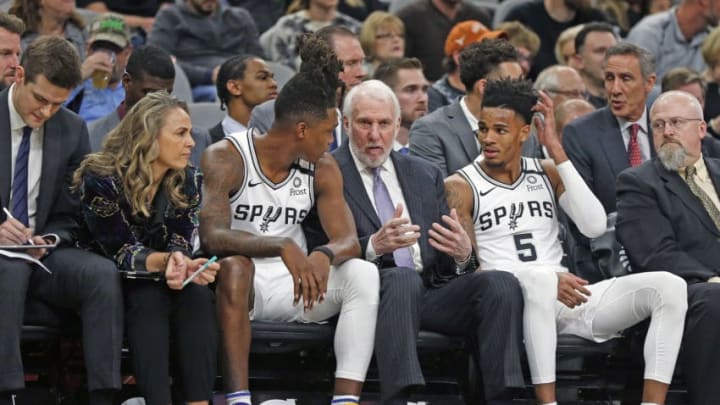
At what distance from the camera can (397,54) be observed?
380 inches

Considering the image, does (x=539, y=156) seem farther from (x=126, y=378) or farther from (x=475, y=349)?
(x=126, y=378)

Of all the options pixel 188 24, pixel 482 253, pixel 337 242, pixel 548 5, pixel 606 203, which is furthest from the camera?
pixel 548 5

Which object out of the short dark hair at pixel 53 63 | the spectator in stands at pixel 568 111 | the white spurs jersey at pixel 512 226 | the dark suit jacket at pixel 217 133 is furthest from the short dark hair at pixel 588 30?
the short dark hair at pixel 53 63

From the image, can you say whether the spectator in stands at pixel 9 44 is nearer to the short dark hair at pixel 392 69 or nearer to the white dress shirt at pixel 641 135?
the short dark hair at pixel 392 69

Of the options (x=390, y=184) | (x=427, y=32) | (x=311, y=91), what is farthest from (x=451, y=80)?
(x=311, y=91)

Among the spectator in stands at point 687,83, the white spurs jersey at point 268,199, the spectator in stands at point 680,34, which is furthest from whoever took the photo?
the spectator in stands at point 680,34

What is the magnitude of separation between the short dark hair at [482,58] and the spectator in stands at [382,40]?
168cm

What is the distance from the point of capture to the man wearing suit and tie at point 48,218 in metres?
5.57

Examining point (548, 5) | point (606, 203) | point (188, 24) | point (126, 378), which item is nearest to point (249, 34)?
point (188, 24)

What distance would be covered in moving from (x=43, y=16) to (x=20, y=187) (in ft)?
8.52

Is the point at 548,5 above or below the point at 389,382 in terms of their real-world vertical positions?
above

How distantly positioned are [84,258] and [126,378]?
2.42ft

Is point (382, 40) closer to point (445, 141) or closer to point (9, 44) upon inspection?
point (445, 141)

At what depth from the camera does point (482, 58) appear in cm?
786
